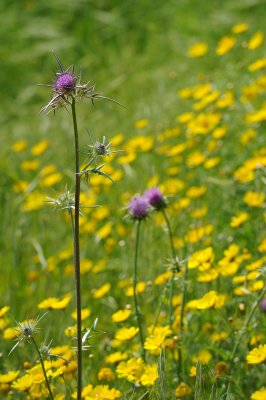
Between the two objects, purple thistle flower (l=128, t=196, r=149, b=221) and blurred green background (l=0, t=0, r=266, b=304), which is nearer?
purple thistle flower (l=128, t=196, r=149, b=221)

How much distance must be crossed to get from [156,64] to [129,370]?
12.3 ft

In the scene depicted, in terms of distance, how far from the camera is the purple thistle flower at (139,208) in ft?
5.67

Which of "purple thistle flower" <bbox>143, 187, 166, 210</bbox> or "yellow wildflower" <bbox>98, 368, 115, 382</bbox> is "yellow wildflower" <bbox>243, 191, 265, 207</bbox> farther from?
"yellow wildflower" <bbox>98, 368, 115, 382</bbox>

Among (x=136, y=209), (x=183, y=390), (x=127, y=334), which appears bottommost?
(x=183, y=390)

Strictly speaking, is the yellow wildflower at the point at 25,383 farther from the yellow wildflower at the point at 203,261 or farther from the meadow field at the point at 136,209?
the yellow wildflower at the point at 203,261

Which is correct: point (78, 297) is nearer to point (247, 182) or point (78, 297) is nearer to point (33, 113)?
point (247, 182)

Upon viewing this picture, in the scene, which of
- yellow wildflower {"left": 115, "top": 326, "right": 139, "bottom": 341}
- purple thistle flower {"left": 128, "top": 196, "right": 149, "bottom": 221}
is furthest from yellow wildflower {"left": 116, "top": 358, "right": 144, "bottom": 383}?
purple thistle flower {"left": 128, "top": 196, "right": 149, "bottom": 221}

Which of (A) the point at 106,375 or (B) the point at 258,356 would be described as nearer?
(B) the point at 258,356

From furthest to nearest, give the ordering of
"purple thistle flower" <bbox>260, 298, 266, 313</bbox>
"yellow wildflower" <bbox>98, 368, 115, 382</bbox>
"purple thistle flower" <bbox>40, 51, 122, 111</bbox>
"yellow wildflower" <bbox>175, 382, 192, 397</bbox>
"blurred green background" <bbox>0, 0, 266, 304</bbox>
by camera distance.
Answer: "blurred green background" <bbox>0, 0, 266, 304</bbox>
"purple thistle flower" <bbox>260, 298, 266, 313</bbox>
"yellow wildflower" <bbox>98, 368, 115, 382</bbox>
"yellow wildflower" <bbox>175, 382, 192, 397</bbox>
"purple thistle flower" <bbox>40, 51, 122, 111</bbox>

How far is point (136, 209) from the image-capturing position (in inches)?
68.3

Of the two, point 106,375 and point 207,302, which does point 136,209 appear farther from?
point 106,375

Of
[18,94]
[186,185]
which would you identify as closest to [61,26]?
[18,94]

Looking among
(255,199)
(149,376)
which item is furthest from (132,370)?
(255,199)

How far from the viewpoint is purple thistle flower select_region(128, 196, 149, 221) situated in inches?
68.1
